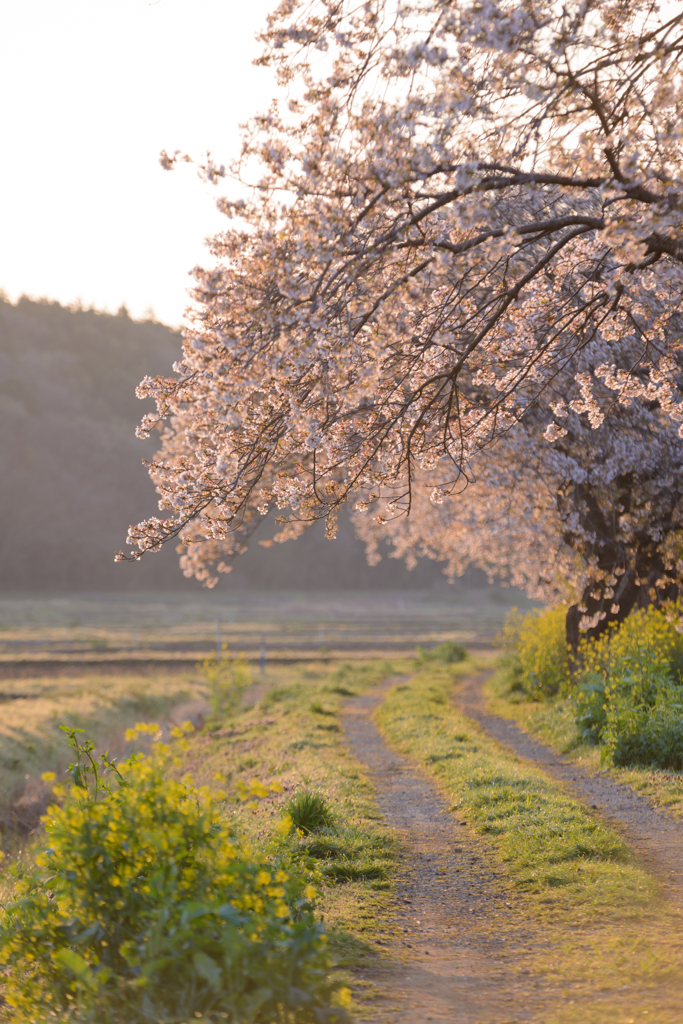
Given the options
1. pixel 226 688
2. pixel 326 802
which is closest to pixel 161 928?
pixel 326 802

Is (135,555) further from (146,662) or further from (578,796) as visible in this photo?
(146,662)

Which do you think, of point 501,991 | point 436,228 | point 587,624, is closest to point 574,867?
point 501,991

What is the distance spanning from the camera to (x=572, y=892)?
6.27 meters

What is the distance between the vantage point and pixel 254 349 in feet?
22.4

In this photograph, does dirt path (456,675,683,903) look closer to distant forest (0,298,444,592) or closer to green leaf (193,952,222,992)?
green leaf (193,952,222,992)

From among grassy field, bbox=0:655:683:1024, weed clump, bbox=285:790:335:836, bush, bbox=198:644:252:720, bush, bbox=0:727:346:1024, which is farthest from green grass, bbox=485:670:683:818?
bush, bbox=0:727:346:1024

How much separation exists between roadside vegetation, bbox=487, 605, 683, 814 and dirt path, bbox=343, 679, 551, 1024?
99.9 inches

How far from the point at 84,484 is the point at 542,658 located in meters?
88.6

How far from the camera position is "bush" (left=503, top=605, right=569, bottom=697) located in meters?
16.5

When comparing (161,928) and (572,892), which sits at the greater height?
(161,928)

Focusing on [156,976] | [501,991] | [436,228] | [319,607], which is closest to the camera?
[156,976]

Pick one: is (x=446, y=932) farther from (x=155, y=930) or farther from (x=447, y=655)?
(x=447, y=655)

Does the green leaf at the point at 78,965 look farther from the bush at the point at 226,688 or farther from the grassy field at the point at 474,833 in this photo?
the bush at the point at 226,688

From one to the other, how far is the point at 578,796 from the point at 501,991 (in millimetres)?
4986
